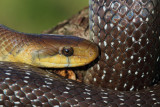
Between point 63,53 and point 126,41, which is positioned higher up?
point 126,41

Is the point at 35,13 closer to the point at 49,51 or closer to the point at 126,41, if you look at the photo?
the point at 49,51

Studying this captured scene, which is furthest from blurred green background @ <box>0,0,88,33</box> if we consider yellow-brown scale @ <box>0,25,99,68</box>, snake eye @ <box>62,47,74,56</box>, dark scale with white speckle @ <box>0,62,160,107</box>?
dark scale with white speckle @ <box>0,62,160,107</box>

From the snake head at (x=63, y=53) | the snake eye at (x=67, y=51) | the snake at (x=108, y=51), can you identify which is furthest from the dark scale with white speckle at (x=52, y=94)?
the snake eye at (x=67, y=51)

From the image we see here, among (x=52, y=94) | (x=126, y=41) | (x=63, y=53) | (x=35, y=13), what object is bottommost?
(x=52, y=94)

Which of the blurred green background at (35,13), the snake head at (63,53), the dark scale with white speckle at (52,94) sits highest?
the blurred green background at (35,13)

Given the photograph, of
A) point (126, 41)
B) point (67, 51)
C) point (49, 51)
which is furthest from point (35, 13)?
point (126, 41)

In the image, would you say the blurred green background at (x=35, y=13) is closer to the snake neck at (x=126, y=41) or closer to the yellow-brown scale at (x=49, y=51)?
the yellow-brown scale at (x=49, y=51)

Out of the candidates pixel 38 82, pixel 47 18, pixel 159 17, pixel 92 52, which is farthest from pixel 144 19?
pixel 47 18

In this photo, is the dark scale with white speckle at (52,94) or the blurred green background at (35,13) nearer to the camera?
the dark scale with white speckle at (52,94)
